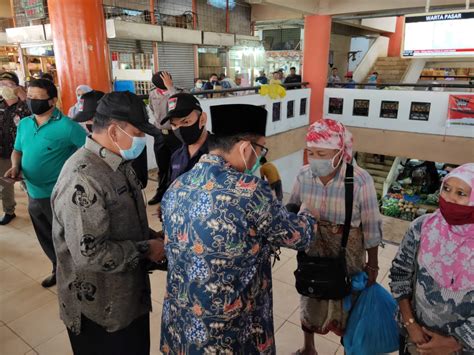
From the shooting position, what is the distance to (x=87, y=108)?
88.6 inches

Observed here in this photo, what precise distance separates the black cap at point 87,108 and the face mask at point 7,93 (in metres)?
1.82

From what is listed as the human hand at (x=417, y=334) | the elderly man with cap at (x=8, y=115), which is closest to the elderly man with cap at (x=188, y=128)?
the human hand at (x=417, y=334)

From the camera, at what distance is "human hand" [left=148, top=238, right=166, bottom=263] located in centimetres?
150

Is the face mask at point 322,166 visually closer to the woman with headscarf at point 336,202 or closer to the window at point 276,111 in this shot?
the woman with headscarf at point 336,202

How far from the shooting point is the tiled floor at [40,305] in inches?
90.7

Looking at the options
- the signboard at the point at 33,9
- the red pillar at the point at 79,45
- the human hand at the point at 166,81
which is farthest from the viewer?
the signboard at the point at 33,9

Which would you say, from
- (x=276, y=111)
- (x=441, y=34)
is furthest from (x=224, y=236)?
(x=276, y=111)

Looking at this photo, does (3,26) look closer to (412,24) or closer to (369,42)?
(412,24)

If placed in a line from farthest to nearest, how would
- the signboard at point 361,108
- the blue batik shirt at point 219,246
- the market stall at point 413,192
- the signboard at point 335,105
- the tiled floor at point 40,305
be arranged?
the market stall at point 413,192 → the signboard at point 335,105 → the signboard at point 361,108 → the tiled floor at point 40,305 → the blue batik shirt at point 219,246

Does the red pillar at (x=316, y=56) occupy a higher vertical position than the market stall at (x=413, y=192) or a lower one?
higher

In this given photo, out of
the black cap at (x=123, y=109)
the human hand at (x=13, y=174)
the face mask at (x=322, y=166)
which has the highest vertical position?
the black cap at (x=123, y=109)

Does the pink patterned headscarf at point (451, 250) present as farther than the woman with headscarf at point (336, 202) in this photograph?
No

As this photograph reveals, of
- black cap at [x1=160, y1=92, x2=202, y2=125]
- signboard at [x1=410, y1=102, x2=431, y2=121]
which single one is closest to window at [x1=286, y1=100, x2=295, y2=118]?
signboard at [x1=410, y1=102, x2=431, y2=121]

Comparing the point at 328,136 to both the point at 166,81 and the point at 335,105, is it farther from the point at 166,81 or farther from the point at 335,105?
the point at 335,105
